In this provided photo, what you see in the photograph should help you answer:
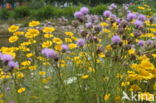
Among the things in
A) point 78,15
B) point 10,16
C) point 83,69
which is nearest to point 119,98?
point 78,15

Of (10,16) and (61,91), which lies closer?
(61,91)

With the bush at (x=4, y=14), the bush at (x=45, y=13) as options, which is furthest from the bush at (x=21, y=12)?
the bush at (x=45, y=13)

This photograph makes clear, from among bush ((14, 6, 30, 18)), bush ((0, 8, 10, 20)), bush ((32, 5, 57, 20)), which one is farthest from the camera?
bush ((0, 8, 10, 20))

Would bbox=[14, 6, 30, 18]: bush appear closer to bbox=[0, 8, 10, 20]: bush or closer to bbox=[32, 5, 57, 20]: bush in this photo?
bbox=[0, 8, 10, 20]: bush

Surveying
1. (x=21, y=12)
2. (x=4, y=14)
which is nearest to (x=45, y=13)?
(x=21, y=12)

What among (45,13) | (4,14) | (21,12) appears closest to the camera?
(45,13)

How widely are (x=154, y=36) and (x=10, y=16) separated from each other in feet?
36.5

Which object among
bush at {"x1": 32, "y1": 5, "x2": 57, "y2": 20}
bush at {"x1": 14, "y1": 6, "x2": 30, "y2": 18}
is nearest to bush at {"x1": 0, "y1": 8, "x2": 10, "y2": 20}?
bush at {"x1": 14, "y1": 6, "x2": 30, "y2": 18}

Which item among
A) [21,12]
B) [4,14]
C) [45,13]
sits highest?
[45,13]

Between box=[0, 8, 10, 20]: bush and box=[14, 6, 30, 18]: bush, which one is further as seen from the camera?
box=[0, 8, 10, 20]: bush

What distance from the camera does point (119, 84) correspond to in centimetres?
165

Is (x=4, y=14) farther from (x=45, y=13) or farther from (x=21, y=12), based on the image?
(x=45, y=13)

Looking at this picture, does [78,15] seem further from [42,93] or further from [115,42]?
[42,93]

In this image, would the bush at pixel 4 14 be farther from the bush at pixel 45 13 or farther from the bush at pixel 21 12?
the bush at pixel 45 13
